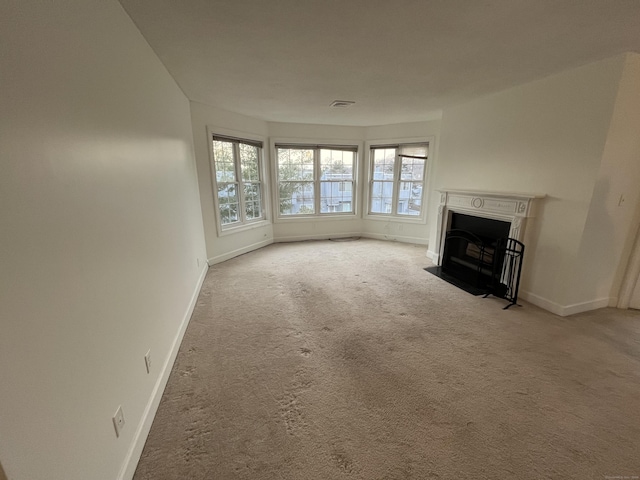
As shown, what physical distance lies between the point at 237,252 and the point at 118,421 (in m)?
3.71

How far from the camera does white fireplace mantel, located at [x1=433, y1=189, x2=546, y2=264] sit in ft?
9.93

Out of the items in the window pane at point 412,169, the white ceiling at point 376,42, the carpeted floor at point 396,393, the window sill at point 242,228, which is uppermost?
the white ceiling at point 376,42

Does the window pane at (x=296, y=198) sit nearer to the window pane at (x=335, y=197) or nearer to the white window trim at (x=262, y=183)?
the window pane at (x=335, y=197)

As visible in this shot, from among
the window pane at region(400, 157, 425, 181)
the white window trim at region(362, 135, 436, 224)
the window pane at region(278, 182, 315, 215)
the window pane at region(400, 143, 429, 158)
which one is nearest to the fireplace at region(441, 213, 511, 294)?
the white window trim at region(362, 135, 436, 224)

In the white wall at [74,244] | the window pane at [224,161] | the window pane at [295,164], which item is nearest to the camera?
the white wall at [74,244]

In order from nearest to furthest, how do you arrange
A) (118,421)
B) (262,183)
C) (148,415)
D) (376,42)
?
1. (118,421)
2. (148,415)
3. (376,42)
4. (262,183)

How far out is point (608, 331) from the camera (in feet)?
8.50

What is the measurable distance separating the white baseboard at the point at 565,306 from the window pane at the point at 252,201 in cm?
448

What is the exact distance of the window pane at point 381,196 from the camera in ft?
19.6

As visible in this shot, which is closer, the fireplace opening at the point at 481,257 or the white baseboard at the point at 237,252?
the fireplace opening at the point at 481,257

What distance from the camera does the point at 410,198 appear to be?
574cm

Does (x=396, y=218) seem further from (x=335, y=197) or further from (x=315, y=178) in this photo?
(x=315, y=178)

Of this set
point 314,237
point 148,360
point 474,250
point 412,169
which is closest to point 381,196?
point 412,169

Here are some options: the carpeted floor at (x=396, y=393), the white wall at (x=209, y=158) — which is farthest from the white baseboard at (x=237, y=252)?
the carpeted floor at (x=396, y=393)
